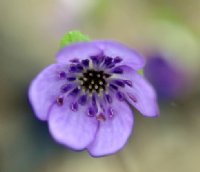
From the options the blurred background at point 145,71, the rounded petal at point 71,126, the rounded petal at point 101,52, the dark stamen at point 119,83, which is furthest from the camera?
the blurred background at point 145,71

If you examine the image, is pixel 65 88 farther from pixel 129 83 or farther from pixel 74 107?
pixel 129 83

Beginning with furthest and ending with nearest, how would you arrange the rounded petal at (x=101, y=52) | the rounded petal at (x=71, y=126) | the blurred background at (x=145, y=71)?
1. the blurred background at (x=145, y=71)
2. the rounded petal at (x=71, y=126)
3. the rounded petal at (x=101, y=52)

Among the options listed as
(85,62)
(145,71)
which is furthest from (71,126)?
(145,71)

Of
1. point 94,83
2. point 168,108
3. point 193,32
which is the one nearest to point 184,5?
Result: point 193,32

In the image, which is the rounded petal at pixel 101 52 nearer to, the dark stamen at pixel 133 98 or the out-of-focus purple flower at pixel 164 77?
the dark stamen at pixel 133 98

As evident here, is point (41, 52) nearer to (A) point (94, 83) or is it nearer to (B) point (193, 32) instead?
(B) point (193, 32)

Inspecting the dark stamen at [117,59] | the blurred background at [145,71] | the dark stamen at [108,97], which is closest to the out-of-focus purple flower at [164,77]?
the blurred background at [145,71]

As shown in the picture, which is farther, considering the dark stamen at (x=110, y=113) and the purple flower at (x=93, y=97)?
the dark stamen at (x=110, y=113)
